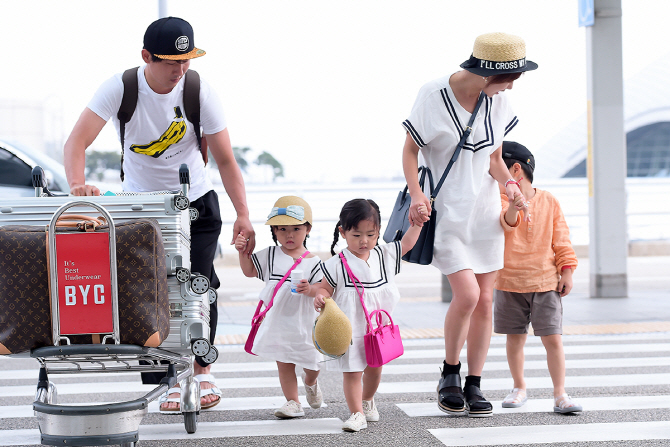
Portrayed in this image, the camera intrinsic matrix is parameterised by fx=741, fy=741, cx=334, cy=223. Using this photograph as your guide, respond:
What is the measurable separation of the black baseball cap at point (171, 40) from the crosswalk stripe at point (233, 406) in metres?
1.93

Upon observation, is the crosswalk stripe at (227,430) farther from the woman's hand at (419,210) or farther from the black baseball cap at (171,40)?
the black baseball cap at (171,40)

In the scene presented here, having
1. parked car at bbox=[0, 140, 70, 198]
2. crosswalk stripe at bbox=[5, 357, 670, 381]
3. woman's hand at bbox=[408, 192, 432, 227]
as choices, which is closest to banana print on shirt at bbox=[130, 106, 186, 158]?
woman's hand at bbox=[408, 192, 432, 227]

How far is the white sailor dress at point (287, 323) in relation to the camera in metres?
3.75

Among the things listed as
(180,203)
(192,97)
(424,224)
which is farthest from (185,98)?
(424,224)

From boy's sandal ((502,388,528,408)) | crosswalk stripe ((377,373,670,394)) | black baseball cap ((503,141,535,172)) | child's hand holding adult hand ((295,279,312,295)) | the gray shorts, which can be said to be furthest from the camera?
crosswalk stripe ((377,373,670,394))

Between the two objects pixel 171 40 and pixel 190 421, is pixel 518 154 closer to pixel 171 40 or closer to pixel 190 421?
pixel 171 40

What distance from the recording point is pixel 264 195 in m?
19.8

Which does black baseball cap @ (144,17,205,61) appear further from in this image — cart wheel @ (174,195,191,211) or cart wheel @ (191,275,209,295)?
cart wheel @ (191,275,209,295)

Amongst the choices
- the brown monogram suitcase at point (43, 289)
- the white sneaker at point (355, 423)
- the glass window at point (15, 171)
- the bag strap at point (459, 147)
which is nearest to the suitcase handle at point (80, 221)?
the brown monogram suitcase at point (43, 289)

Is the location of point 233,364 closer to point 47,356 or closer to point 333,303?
point 333,303

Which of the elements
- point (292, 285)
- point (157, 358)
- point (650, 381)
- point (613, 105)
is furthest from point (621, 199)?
point (157, 358)

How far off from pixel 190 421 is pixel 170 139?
4.64 feet

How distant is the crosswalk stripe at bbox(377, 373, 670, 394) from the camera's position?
4.65 metres

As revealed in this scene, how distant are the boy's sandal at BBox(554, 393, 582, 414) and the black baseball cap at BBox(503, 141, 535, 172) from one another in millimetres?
1260
